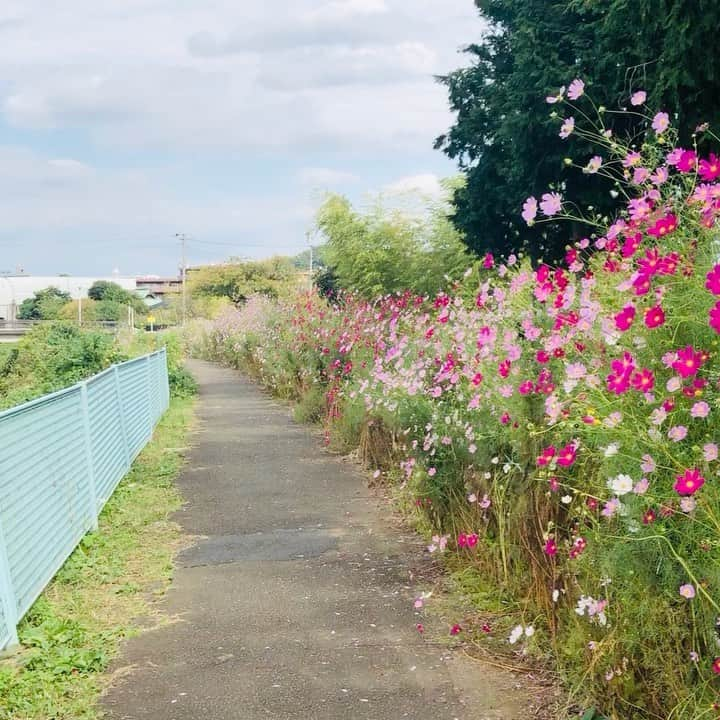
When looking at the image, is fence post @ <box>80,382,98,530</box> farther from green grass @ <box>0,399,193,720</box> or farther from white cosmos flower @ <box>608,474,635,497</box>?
white cosmos flower @ <box>608,474,635,497</box>

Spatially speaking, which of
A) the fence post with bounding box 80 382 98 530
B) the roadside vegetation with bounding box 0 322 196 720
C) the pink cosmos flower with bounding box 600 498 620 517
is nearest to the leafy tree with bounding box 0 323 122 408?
the roadside vegetation with bounding box 0 322 196 720

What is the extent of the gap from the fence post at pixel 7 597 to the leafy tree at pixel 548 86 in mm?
4598

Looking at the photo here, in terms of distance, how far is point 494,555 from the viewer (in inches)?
190

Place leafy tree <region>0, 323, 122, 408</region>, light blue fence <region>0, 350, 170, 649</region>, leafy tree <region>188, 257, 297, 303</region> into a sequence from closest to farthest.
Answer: light blue fence <region>0, 350, 170, 649</region> → leafy tree <region>0, 323, 122, 408</region> → leafy tree <region>188, 257, 297, 303</region>

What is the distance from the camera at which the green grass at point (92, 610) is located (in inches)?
149

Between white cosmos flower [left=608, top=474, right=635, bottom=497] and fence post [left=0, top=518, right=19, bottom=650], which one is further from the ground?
white cosmos flower [left=608, top=474, right=635, bottom=497]

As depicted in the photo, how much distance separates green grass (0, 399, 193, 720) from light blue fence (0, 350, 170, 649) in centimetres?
12

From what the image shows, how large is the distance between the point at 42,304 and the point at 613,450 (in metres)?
84.0

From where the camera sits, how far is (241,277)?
61.9 meters

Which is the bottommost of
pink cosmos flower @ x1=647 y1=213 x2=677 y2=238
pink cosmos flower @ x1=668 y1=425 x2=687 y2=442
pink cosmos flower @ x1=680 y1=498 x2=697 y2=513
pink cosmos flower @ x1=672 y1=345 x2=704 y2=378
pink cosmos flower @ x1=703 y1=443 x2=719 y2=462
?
pink cosmos flower @ x1=680 y1=498 x2=697 y2=513

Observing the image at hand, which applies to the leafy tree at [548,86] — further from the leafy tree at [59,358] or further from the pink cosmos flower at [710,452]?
the leafy tree at [59,358]

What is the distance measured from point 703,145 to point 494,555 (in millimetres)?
7445

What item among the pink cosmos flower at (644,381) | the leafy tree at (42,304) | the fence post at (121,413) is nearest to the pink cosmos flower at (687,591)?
the pink cosmos flower at (644,381)

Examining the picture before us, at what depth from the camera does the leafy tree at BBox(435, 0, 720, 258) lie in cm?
947
